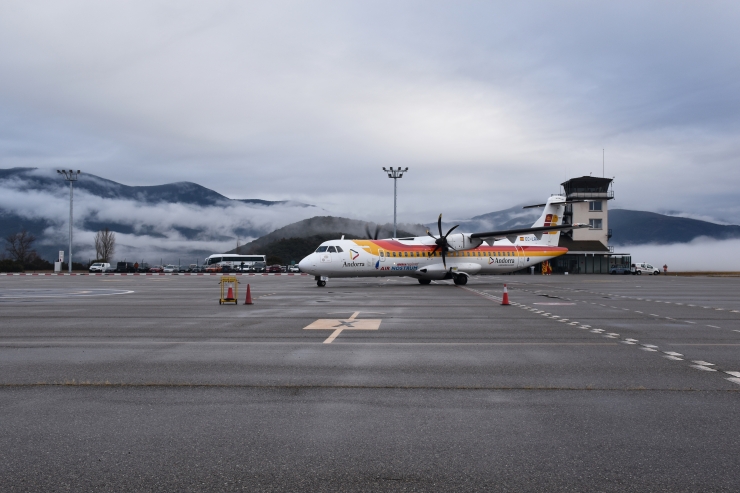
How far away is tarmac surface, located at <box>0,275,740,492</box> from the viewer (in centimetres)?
435

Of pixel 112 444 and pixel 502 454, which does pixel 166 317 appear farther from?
pixel 502 454

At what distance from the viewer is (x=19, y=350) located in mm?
10156

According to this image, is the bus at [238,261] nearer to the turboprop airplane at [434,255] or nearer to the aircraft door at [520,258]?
the turboprop airplane at [434,255]

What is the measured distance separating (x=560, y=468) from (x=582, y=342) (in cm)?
743

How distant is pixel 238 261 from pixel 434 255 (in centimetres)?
7375

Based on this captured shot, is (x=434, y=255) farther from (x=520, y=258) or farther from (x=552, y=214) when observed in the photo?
(x=552, y=214)

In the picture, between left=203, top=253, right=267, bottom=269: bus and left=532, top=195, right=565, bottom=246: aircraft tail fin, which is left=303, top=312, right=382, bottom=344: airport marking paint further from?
left=203, top=253, right=267, bottom=269: bus

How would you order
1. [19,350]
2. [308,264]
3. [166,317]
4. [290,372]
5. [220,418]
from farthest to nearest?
[308,264], [166,317], [19,350], [290,372], [220,418]

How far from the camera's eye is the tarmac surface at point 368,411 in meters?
4.35

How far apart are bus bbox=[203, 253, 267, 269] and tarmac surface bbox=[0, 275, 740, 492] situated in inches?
3542

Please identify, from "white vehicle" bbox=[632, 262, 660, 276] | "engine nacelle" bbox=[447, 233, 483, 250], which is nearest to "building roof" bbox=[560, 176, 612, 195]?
"white vehicle" bbox=[632, 262, 660, 276]

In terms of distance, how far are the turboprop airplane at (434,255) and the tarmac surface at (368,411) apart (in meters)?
21.3

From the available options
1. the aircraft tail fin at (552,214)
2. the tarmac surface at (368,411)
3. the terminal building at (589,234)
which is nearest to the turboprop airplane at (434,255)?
the aircraft tail fin at (552,214)

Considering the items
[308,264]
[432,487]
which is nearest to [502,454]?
[432,487]
